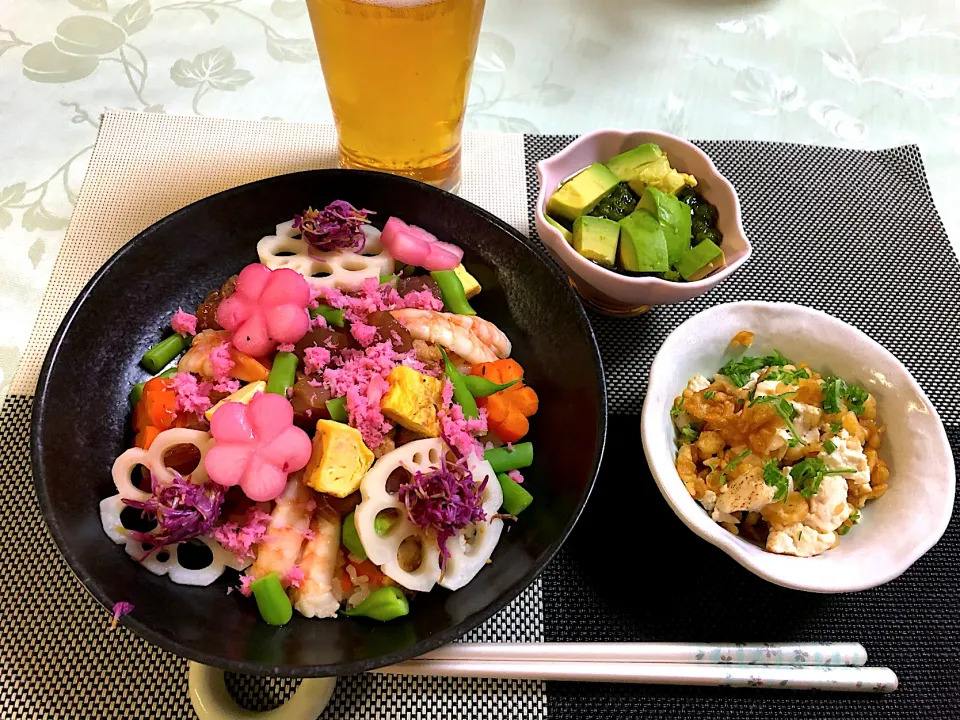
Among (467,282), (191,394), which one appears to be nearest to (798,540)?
(467,282)

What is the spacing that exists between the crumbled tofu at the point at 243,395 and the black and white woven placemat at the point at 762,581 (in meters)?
0.68

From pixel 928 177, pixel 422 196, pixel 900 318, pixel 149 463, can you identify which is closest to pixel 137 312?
pixel 149 463

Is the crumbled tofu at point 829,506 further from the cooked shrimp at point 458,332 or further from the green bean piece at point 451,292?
the green bean piece at point 451,292

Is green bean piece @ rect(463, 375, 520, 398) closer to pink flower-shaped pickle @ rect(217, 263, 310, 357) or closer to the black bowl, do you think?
the black bowl

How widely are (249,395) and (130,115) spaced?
3.90 ft

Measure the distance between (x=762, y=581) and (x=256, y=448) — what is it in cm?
100

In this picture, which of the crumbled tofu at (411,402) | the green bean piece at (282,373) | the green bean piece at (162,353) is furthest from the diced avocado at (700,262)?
the green bean piece at (162,353)

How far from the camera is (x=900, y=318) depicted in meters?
1.73

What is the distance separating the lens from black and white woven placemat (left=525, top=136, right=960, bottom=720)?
123cm

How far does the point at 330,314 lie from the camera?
138 centimetres

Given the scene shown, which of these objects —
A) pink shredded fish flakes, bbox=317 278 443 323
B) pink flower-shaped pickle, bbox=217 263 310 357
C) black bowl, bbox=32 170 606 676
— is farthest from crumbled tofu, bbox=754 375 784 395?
pink flower-shaped pickle, bbox=217 263 310 357

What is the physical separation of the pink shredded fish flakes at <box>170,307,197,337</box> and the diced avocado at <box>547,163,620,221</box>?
32.4 inches

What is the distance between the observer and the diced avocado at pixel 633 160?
5.21ft

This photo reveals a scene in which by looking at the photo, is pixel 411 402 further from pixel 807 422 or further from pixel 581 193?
pixel 807 422
